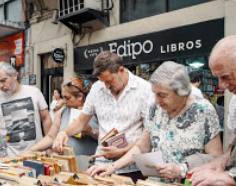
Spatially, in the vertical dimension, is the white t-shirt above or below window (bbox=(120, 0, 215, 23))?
below

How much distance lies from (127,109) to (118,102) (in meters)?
0.09

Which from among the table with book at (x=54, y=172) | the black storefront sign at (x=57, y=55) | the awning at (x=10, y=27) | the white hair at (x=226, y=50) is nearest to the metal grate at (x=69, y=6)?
the black storefront sign at (x=57, y=55)

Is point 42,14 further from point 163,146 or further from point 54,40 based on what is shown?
point 163,146

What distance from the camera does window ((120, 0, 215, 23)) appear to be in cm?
761

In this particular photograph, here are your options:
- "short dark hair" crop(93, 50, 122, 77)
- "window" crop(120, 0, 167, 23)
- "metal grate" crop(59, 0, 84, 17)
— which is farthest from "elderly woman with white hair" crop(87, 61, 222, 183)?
"metal grate" crop(59, 0, 84, 17)

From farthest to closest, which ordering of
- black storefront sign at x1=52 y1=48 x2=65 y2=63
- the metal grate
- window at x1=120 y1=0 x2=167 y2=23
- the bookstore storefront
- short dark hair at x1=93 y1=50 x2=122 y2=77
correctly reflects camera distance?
black storefront sign at x1=52 y1=48 x2=65 y2=63 < the metal grate < window at x1=120 y1=0 x2=167 y2=23 < the bookstore storefront < short dark hair at x1=93 y1=50 x2=122 y2=77

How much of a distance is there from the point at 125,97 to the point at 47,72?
344 inches

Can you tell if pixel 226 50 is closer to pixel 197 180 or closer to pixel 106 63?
pixel 197 180

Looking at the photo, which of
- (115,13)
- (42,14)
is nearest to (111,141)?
(115,13)

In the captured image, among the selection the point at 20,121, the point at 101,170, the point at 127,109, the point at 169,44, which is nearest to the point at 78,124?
the point at 127,109

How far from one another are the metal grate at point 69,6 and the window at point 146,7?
1512mm

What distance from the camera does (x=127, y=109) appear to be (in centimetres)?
279

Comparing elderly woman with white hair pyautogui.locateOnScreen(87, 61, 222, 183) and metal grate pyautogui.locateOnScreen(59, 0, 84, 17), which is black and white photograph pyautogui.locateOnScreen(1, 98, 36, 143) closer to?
elderly woman with white hair pyautogui.locateOnScreen(87, 61, 222, 183)

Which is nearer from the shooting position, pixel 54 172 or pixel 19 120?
pixel 54 172
